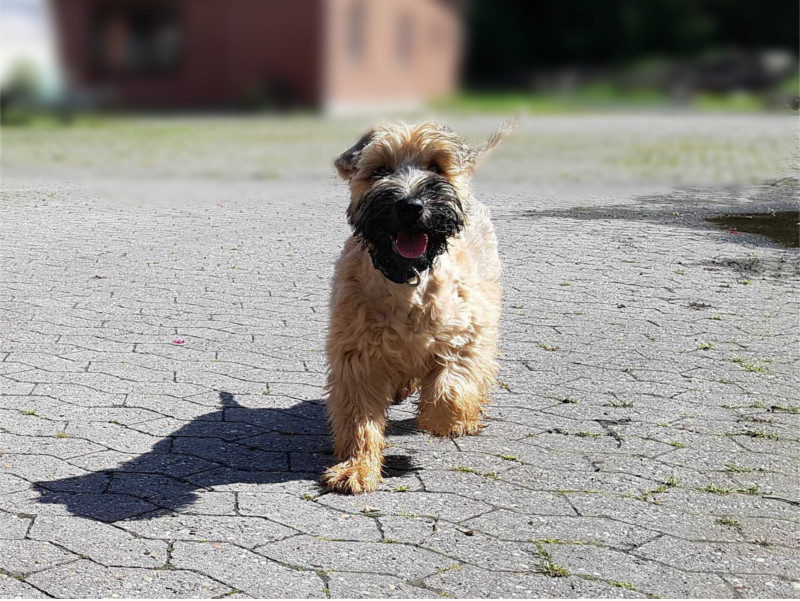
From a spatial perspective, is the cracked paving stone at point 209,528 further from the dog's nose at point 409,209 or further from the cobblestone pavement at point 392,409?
the dog's nose at point 409,209

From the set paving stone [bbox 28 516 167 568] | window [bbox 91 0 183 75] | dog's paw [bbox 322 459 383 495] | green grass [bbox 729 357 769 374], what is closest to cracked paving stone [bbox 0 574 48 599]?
paving stone [bbox 28 516 167 568]

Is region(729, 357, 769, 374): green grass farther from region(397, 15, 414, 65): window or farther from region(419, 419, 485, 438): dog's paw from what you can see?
region(397, 15, 414, 65): window

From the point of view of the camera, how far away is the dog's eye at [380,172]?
441 centimetres

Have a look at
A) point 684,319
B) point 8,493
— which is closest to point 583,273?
point 684,319

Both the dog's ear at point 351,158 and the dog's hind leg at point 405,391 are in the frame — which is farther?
the dog's hind leg at point 405,391

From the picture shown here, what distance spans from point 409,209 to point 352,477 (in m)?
1.27

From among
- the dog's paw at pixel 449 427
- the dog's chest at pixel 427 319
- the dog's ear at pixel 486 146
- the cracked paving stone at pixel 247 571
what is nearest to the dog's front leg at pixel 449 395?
the dog's paw at pixel 449 427

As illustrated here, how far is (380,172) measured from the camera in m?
4.43

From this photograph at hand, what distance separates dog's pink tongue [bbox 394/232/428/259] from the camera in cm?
433

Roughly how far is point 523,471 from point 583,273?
4.56 meters

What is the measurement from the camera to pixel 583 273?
29.5 ft

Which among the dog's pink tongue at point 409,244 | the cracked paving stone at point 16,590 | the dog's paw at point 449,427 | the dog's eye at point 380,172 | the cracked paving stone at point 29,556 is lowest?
the cracked paving stone at point 29,556

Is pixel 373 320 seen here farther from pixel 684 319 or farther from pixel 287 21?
pixel 684 319

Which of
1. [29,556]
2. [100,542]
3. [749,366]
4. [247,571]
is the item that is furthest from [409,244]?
[749,366]
